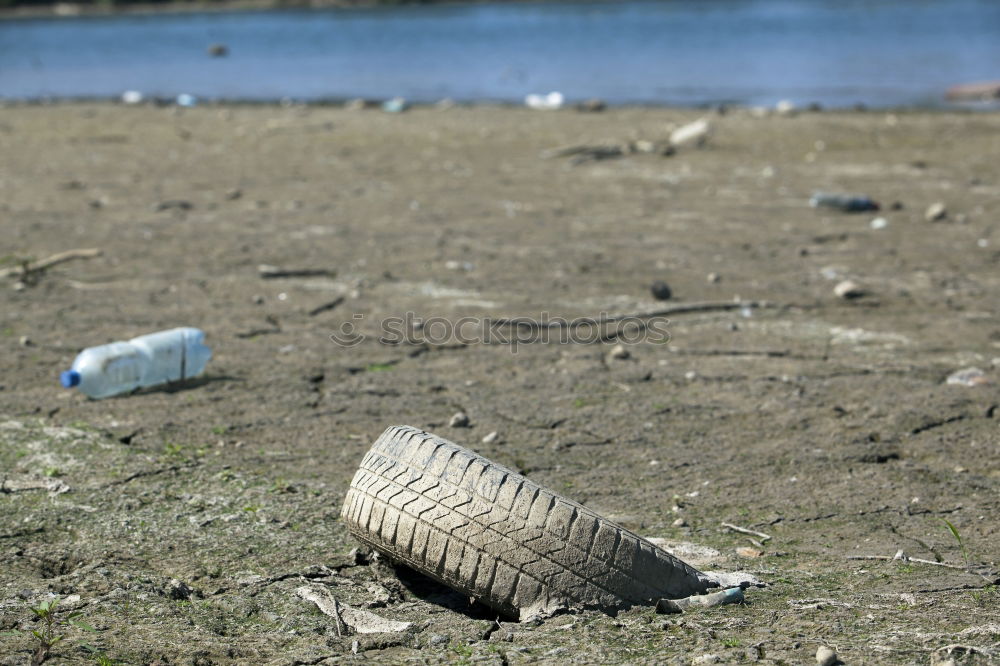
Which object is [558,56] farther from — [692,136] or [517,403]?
[517,403]

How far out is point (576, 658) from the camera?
2469 millimetres

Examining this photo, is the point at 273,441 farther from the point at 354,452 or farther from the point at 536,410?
the point at 536,410

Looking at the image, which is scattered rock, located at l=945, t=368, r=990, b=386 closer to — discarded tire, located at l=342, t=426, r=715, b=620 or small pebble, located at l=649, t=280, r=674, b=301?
small pebble, located at l=649, t=280, r=674, b=301

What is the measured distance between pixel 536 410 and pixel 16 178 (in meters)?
7.45

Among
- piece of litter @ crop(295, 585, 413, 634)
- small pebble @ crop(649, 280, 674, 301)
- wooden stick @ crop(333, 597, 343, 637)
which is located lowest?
piece of litter @ crop(295, 585, 413, 634)

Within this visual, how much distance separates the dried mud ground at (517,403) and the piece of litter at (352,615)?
42 mm

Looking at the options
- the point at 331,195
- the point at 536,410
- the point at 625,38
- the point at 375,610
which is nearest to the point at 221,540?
the point at 375,610

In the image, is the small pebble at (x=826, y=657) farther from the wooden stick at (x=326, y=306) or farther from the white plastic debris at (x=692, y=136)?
the white plastic debris at (x=692, y=136)

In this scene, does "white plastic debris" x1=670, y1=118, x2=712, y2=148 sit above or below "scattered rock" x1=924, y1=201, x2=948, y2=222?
above

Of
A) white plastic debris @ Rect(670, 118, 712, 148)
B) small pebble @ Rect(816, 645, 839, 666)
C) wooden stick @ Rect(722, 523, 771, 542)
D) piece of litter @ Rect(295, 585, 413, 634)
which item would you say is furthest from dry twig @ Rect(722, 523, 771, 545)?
white plastic debris @ Rect(670, 118, 712, 148)

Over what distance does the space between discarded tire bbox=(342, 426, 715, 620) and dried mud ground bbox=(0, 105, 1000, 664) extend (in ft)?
0.28

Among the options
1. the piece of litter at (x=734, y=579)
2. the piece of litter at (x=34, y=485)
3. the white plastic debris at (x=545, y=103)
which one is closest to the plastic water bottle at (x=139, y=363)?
the piece of litter at (x=34, y=485)

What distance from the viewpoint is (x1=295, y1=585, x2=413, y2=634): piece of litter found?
2674 mm

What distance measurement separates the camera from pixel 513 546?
8.99 ft
